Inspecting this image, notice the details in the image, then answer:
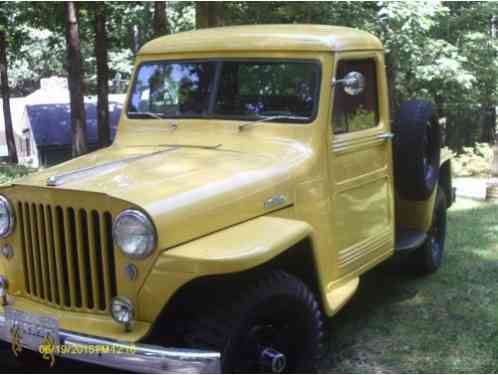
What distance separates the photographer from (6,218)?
11.7ft

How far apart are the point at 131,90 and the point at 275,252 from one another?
2190 mm

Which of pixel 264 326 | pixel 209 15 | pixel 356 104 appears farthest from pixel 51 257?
pixel 209 15

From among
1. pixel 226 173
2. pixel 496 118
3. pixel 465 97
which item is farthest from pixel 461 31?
pixel 226 173

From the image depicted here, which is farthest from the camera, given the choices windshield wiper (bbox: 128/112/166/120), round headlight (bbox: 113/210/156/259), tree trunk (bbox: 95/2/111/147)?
tree trunk (bbox: 95/2/111/147)

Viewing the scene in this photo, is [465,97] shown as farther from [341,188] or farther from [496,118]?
[341,188]

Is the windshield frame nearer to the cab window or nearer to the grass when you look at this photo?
the cab window

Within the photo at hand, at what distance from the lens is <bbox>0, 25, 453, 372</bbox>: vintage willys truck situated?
303 cm

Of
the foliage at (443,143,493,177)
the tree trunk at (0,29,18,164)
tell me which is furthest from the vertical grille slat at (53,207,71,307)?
the tree trunk at (0,29,18,164)

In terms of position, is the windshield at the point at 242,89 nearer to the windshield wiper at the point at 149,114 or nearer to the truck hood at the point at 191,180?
the windshield wiper at the point at 149,114

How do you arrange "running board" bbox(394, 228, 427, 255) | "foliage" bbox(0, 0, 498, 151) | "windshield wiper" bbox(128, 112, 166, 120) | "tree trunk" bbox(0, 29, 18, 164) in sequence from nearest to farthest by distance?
"windshield wiper" bbox(128, 112, 166, 120), "running board" bbox(394, 228, 427, 255), "foliage" bbox(0, 0, 498, 151), "tree trunk" bbox(0, 29, 18, 164)

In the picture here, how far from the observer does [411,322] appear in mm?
4723

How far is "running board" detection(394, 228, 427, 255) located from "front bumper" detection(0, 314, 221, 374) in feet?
8.18

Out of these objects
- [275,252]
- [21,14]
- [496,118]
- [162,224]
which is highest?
[21,14]

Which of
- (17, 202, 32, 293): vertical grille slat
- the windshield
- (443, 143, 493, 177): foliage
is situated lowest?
(443, 143, 493, 177): foliage
